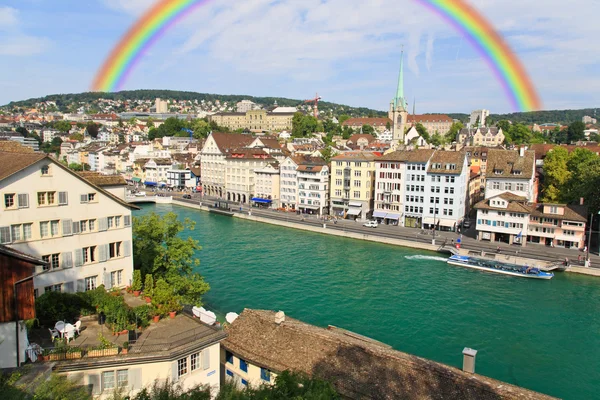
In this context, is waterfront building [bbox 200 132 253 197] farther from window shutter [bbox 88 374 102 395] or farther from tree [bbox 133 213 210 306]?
window shutter [bbox 88 374 102 395]

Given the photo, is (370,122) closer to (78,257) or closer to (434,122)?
(434,122)

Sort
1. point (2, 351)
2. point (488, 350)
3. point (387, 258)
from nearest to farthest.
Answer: point (2, 351) → point (488, 350) → point (387, 258)

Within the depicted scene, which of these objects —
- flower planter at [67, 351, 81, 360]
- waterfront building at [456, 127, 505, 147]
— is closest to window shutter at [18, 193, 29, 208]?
flower planter at [67, 351, 81, 360]

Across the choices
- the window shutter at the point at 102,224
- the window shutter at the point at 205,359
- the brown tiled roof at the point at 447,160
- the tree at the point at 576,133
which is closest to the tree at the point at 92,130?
the brown tiled roof at the point at 447,160

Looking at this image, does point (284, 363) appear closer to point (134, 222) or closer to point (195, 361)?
point (195, 361)

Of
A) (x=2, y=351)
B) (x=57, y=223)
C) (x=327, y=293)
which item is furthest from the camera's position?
(x=327, y=293)

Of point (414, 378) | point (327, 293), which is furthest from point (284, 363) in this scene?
point (327, 293)

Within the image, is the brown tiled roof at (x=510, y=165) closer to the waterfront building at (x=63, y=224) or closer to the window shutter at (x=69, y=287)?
the waterfront building at (x=63, y=224)
